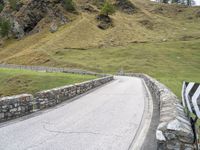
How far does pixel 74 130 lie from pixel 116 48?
75626mm

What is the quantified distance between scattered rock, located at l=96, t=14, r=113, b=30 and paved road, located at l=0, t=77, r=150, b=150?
298 ft

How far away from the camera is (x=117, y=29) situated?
103 meters

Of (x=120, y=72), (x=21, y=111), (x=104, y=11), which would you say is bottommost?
(x=120, y=72)

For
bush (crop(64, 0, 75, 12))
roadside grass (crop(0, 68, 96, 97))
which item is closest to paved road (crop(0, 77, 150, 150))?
roadside grass (crop(0, 68, 96, 97))

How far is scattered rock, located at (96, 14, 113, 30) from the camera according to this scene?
10423 cm

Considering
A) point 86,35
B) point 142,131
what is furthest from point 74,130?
point 86,35

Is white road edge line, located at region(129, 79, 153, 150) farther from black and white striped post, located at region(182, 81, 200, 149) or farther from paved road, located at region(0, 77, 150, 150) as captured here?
black and white striped post, located at region(182, 81, 200, 149)

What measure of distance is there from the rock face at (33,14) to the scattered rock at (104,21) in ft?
39.8

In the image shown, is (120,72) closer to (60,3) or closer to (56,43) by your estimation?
(56,43)

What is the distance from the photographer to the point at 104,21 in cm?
10738

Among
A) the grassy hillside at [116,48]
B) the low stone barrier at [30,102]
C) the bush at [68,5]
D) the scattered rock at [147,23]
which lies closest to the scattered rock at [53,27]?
the grassy hillside at [116,48]

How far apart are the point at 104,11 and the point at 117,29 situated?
11.0 metres

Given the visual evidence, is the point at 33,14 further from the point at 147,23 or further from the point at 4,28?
the point at 147,23

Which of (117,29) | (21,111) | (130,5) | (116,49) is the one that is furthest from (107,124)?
(130,5)
